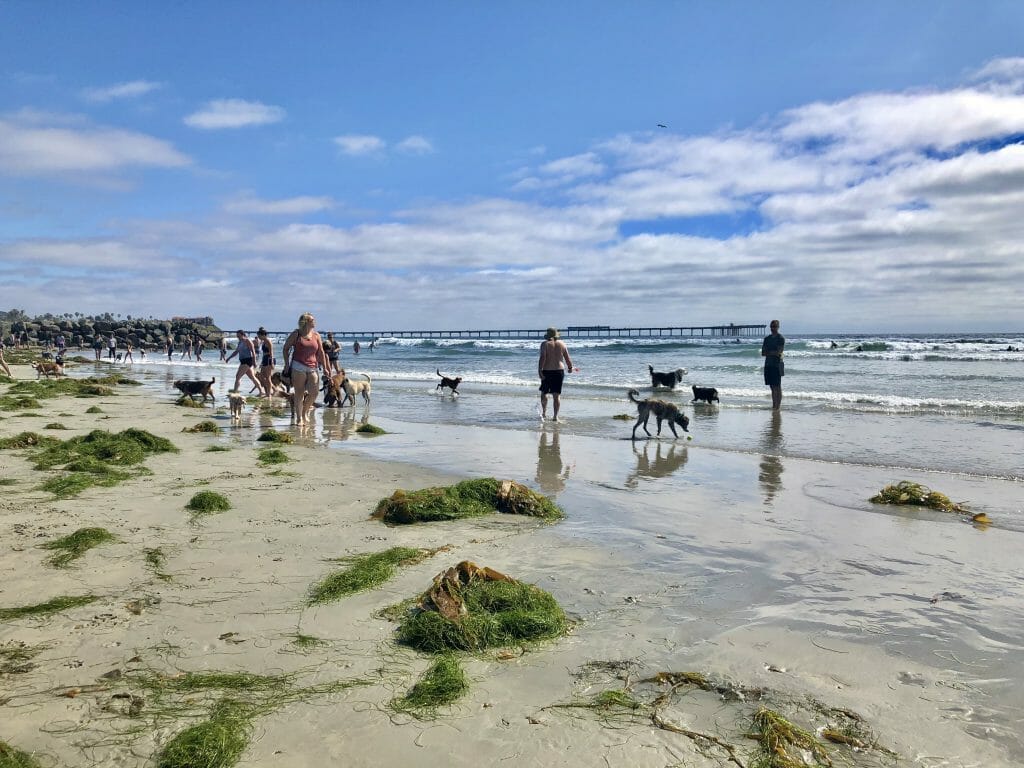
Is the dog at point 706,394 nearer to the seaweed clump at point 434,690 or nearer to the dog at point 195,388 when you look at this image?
the dog at point 195,388

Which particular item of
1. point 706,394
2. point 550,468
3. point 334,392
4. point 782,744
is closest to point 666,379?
point 706,394

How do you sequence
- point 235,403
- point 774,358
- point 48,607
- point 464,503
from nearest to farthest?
point 48,607 < point 464,503 < point 235,403 < point 774,358

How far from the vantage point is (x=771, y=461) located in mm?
9812

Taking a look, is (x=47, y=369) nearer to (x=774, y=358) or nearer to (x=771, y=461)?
(x=774, y=358)

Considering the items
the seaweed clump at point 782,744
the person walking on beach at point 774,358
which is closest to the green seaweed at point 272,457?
the seaweed clump at point 782,744

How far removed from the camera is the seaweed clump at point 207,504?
5.93 meters

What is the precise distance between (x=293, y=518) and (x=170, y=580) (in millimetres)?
1660

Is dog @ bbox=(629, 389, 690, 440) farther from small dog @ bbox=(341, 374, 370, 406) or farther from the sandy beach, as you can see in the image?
small dog @ bbox=(341, 374, 370, 406)

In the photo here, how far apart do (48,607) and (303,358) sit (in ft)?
27.5

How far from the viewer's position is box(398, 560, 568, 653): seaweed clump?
3.43 metres

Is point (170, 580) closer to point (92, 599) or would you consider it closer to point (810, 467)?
point (92, 599)

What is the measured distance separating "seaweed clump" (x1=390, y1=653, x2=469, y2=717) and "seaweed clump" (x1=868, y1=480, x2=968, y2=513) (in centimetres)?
587

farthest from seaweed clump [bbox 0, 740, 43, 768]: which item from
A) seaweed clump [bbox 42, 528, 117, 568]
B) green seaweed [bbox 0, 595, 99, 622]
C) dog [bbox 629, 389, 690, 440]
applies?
dog [bbox 629, 389, 690, 440]

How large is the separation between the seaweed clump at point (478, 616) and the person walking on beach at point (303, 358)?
8.63 metres
